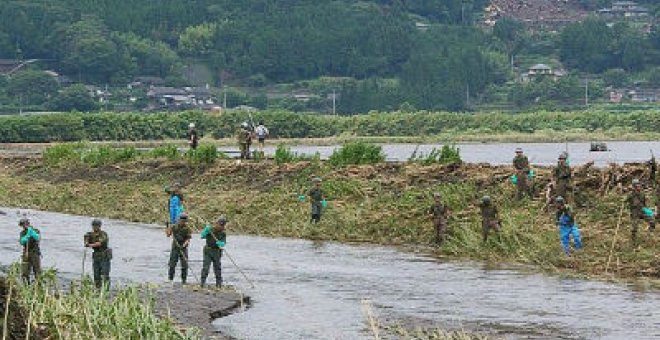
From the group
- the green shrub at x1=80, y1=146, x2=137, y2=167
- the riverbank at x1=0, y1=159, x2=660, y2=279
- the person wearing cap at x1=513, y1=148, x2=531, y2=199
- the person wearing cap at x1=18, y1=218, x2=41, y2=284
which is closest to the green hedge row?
the green shrub at x1=80, y1=146, x2=137, y2=167

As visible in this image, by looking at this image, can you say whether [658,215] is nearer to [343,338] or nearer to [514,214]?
[514,214]

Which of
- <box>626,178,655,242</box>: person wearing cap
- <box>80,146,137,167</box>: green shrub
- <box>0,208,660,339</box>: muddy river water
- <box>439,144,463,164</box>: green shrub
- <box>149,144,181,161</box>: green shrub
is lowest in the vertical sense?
<box>0,208,660,339</box>: muddy river water

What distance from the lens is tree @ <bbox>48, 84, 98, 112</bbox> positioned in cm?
17750

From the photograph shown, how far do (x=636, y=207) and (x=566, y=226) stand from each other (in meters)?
1.71

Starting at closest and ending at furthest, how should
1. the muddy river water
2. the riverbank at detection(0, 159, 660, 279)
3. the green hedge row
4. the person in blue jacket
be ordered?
the muddy river water → the riverbank at detection(0, 159, 660, 279) → the person in blue jacket → the green hedge row

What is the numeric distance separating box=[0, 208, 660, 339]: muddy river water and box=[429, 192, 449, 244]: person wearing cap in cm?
→ 113

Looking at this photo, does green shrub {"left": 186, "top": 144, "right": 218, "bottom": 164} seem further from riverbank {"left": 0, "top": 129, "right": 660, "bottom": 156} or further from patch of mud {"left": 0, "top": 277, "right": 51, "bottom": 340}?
riverbank {"left": 0, "top": 129, "right": 660, "bottom": 156}

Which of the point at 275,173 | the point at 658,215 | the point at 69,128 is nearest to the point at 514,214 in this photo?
the point at 658,215

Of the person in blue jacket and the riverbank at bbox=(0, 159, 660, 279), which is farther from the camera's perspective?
the person in blue jacket

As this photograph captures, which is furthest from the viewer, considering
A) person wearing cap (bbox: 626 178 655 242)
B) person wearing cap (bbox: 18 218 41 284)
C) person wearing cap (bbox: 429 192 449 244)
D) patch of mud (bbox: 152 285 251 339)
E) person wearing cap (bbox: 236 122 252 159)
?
person wearing cap (bbox: 236 122 252 159)

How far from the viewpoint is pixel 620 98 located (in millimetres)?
191125

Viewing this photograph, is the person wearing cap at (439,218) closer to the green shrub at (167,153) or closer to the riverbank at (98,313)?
the riverbank at (98,313)

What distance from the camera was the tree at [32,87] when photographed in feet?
589

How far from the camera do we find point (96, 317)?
25.5m
